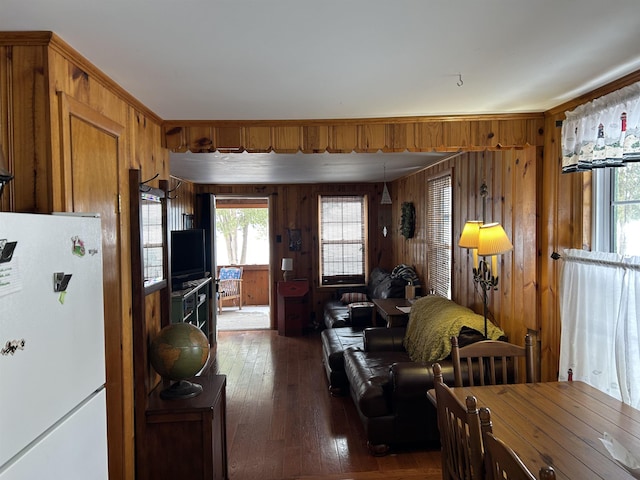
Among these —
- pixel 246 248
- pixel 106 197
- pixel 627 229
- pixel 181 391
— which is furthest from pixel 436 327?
pixel 246 248

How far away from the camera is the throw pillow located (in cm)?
634

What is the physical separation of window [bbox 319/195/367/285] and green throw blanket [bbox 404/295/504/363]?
10.9 ft

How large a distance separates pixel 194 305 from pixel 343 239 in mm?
3031

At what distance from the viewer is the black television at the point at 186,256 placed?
461 cm

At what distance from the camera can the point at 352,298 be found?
20.9 ft

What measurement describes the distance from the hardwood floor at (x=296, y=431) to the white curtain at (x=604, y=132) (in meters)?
2.14

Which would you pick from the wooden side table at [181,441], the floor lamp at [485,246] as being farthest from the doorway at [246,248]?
the wooden side table at [181,441]

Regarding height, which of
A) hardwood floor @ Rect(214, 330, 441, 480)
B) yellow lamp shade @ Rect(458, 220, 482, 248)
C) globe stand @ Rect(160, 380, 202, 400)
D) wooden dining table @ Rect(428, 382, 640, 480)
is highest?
yellow lamp shade @ Rect(458, 220, 482, 248)

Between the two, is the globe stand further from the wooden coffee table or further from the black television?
the wooden coffee table

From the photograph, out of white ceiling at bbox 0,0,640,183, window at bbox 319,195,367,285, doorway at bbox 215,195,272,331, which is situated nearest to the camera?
white ceiling at bbox 0,0,640,183

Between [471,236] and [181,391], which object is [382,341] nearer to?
[471,236]

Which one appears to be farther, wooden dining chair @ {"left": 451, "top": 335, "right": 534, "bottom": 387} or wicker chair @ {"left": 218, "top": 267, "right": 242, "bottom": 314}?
wicker chair @ {"left": 218, "top": 267, "right": 242, "bottom": 314}

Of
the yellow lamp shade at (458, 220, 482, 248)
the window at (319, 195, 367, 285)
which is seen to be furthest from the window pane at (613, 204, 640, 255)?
the window at (319, 195, 367, 285)

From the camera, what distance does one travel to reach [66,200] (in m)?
1.64
